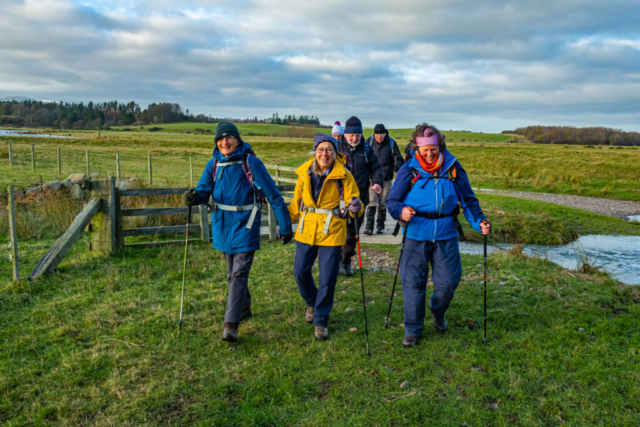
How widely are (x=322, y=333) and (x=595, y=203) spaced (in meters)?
17.7

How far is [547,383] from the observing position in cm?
399

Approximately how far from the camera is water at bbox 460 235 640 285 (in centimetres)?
855

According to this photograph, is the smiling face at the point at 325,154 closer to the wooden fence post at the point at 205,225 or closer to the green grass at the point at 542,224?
the wooden fence post at the point at 205,225

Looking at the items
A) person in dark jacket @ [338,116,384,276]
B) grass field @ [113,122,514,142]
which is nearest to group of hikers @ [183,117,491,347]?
person in dark jacket @ [338,116,384,276]

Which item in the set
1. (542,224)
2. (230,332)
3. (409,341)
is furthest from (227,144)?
(542,224)

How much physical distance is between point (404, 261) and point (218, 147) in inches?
91.8

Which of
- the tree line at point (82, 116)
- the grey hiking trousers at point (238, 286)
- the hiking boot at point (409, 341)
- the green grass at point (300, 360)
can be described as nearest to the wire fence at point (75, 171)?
the green grass at point (300, 360)

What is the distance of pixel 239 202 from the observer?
4727 mm

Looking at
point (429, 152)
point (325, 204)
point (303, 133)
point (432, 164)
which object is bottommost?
point (325, 204)

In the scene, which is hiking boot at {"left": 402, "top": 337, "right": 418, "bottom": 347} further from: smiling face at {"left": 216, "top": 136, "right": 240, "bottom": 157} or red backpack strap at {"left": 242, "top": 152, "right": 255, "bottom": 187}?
smiling face at {"left": 216, "top": 136, "right": 240, "bottom": 157}

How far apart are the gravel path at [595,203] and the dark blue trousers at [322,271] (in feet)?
47.8

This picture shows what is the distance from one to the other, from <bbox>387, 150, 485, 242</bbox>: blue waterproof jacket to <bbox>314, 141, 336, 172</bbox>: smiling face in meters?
0.74

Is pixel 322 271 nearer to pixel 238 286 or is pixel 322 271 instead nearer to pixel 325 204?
pixel 325 204

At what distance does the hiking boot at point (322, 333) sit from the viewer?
4.77 metres
